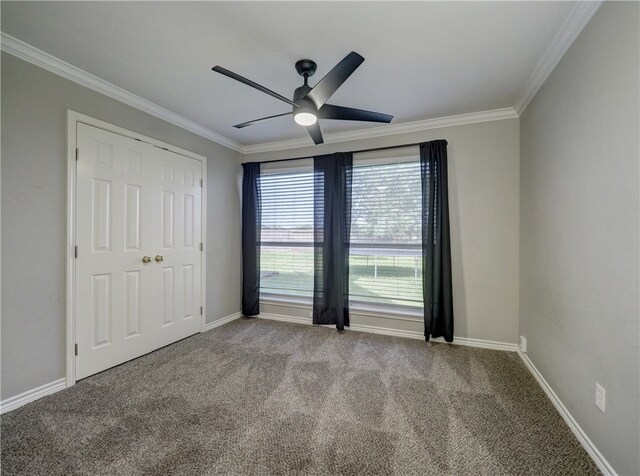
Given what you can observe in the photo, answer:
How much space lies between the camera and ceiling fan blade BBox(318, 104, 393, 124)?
6.66ft

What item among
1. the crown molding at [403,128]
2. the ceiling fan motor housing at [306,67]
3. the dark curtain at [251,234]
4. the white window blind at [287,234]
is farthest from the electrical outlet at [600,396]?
the dark curtain at [251,234]

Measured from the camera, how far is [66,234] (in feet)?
6.92

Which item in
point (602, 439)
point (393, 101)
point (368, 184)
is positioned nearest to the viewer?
point (602, 439)

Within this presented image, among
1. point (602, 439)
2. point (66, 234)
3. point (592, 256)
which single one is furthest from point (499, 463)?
point (66, 234)

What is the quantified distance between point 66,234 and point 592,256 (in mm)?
3603

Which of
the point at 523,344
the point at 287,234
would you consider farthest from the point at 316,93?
the point at 523,344

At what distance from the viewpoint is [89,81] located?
221 cm

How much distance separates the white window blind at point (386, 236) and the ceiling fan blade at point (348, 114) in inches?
45.0

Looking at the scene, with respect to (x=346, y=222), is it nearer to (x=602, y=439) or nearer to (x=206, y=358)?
(x=206, y=358)

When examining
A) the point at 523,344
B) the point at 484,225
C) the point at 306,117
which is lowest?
the point at 523,344

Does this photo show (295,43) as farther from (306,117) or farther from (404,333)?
(404,333)

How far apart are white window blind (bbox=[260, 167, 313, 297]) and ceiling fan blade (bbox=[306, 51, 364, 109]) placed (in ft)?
6.13

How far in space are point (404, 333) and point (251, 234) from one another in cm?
243

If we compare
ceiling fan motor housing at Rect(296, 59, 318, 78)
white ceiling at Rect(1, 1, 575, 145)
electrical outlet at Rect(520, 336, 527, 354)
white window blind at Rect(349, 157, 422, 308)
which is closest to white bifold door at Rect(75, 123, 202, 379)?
white ceiling at Rect(1, 1, 575, 145)
